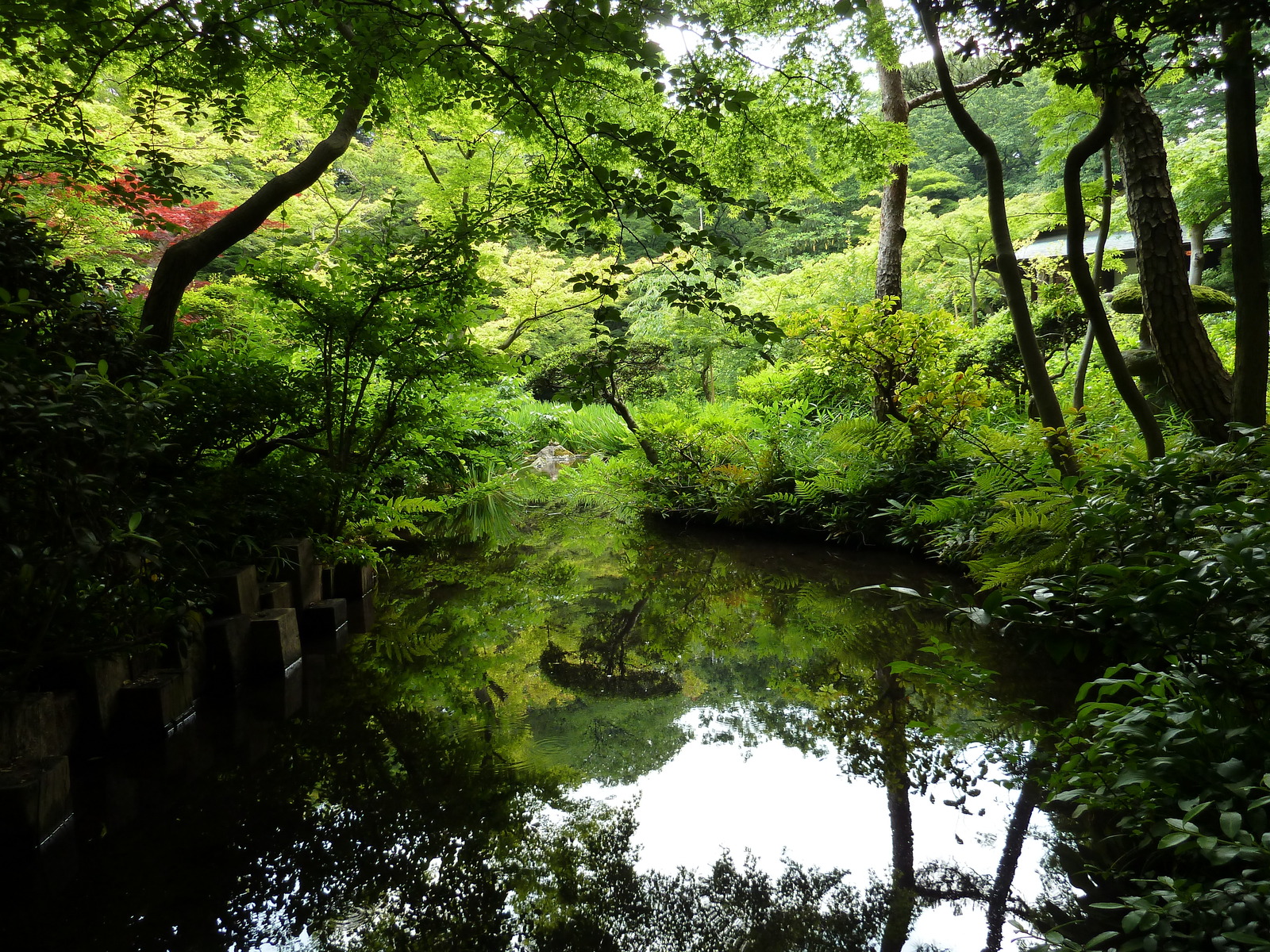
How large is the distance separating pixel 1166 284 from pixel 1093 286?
5.19 feet

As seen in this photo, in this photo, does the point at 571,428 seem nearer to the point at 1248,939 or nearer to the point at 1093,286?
the point at 1093,286

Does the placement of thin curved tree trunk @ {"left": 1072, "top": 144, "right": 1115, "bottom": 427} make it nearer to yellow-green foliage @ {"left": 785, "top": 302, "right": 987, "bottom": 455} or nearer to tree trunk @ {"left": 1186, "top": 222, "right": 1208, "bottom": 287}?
yellow-green foliage @ {"left": 785, "top": 302, "right": 987, "bottom": 455}

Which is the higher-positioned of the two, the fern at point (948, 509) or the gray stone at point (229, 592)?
the fern at point (948, 509)

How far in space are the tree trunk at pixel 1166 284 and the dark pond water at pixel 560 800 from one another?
203 centimetres

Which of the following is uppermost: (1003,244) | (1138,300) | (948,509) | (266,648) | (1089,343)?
(1138,300)

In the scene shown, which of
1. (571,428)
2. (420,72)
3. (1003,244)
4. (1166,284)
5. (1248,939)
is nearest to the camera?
(1248,939)

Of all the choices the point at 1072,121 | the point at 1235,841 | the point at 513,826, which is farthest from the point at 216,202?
the point at 1235,841

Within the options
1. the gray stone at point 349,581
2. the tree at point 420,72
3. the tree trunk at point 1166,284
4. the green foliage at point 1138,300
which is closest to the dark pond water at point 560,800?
the gray stone at point 349,581

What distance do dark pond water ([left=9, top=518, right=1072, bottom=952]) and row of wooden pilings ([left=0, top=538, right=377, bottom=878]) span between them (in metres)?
0.04

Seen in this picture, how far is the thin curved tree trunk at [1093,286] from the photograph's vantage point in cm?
308

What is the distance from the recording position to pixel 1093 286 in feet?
10.2

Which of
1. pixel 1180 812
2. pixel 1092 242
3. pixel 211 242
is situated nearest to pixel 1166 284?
pixel 1180 812

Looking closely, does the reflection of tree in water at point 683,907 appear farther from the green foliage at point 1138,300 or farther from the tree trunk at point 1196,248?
the tree trunk at point 1196,248

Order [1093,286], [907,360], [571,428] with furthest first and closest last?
[571,428], [907,360], [1093,286]
